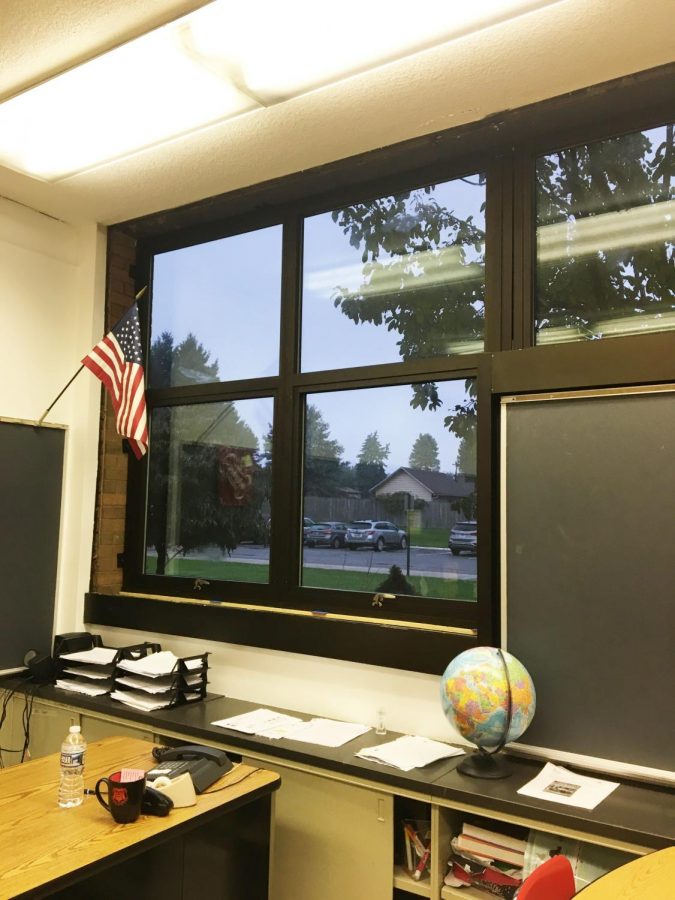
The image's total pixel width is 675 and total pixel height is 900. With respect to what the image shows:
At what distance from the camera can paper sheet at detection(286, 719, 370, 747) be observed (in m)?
2.73

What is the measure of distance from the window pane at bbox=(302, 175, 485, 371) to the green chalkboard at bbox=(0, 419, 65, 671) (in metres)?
1.50

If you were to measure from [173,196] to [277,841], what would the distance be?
115 inches

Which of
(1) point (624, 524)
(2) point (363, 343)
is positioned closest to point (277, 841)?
(1) point (624, 524)

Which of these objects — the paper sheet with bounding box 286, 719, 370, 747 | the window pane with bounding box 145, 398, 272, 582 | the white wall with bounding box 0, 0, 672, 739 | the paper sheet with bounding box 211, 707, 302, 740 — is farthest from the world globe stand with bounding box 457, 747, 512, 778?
the window pane with bounding box 145, 398, 272, 582

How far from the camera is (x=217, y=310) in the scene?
4020 mm

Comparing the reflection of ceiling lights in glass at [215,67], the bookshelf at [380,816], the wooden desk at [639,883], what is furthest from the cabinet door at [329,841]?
the reflection of ceiling lights in glass at [215,67]

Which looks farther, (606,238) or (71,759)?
(606,238)

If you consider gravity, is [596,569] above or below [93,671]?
above

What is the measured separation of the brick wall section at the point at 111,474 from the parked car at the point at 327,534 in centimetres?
123

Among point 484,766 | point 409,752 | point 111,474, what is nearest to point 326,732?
point 409,752

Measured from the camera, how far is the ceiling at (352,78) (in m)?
2.38

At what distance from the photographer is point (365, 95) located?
279cm

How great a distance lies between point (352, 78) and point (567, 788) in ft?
8.13

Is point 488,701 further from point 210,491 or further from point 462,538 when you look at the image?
point 210,491
